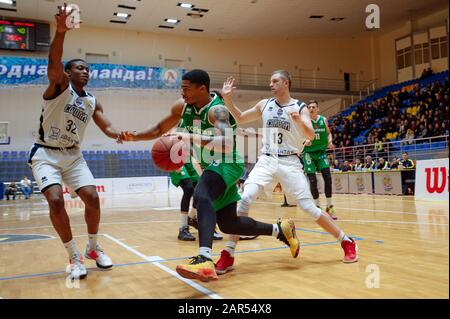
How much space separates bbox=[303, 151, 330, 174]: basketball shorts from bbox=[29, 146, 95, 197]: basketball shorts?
200 inches

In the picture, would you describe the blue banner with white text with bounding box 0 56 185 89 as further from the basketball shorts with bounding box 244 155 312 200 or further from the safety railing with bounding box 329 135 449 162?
the basketball shorts with bounding box 244 155 312 200

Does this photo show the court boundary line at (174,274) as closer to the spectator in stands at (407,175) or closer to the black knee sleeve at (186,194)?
the black knee sleeve at (186,194)

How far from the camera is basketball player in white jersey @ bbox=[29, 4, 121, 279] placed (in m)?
3.62

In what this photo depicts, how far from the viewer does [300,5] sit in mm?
21031

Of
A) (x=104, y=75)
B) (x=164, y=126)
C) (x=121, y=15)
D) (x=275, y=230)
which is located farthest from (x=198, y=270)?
(x=121, y=15)

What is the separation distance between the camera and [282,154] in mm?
4344

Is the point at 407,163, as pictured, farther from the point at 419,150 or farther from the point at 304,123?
the point at 304,123

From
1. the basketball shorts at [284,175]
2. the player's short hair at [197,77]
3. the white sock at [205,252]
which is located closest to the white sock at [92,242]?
the white sock at [205,252]

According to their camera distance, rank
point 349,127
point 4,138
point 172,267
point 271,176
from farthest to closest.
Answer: point 349,127 < point 4,138 < point 271,176 < point 172,267

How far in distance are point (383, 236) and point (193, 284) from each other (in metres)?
3.18

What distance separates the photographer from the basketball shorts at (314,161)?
8023mm
